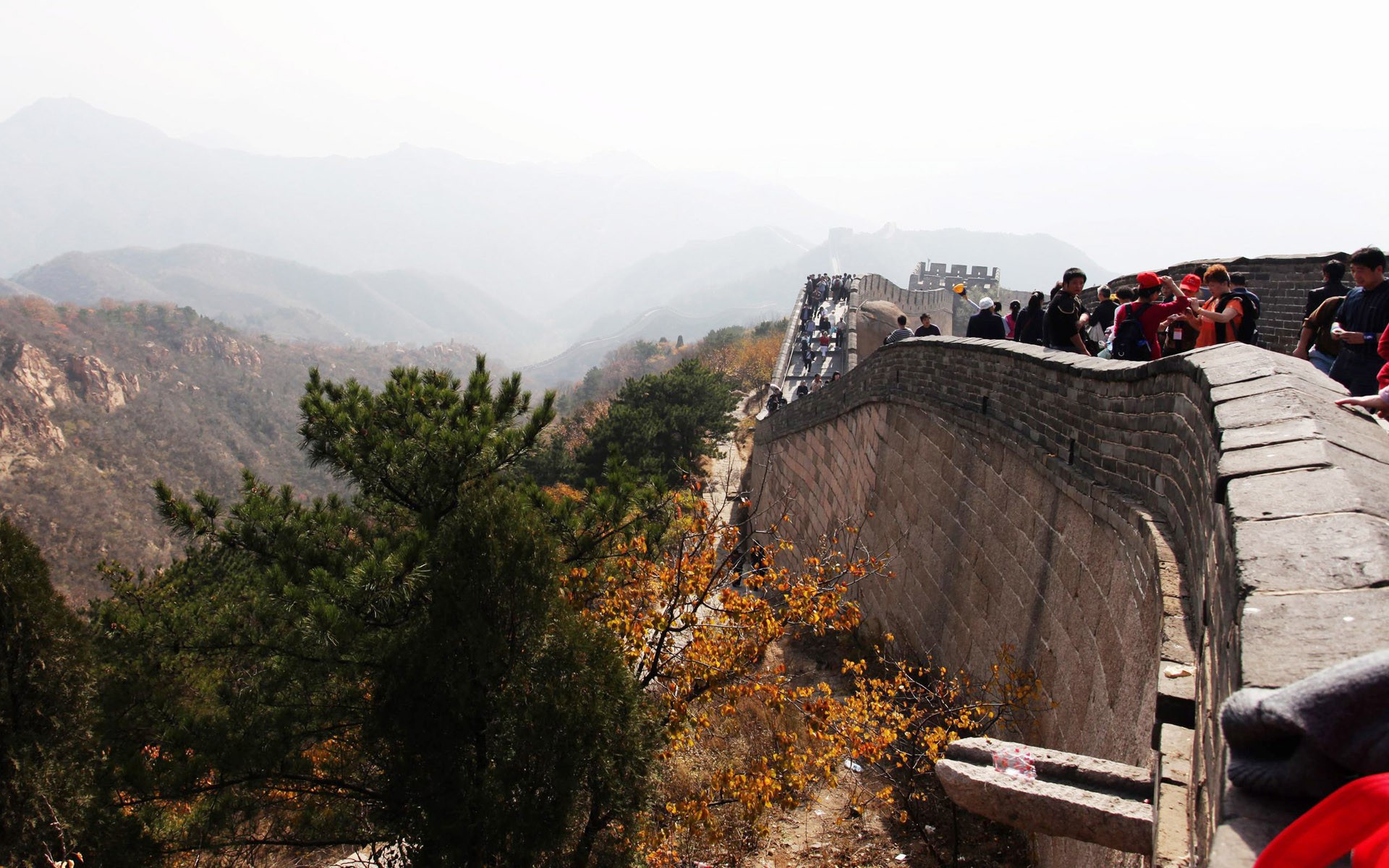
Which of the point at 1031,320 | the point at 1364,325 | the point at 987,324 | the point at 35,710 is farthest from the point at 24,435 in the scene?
the point at 1364,325

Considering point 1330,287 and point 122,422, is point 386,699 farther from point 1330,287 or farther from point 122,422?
point 122,422

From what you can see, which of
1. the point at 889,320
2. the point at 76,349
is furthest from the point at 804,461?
the point at 76,349

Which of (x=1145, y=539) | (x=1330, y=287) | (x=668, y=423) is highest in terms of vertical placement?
(x=1330, y=287)

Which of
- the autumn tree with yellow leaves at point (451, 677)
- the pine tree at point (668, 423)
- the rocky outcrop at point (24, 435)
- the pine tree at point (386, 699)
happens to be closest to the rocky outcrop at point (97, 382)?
the rocky outcrop at point (24, 435)

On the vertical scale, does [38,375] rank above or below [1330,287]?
below

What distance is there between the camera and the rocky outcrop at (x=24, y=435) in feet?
123

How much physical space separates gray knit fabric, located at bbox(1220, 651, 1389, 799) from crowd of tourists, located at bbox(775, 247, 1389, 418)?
76.5 inches

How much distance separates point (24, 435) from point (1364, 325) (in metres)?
48.9

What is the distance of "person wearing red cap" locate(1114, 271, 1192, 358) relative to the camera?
5492 millimetres

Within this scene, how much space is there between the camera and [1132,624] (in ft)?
12.0

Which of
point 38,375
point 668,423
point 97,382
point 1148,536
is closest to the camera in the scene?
point 1148,536

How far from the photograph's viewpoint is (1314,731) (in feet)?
4.13

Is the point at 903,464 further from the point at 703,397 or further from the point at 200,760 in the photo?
the point at 703,397

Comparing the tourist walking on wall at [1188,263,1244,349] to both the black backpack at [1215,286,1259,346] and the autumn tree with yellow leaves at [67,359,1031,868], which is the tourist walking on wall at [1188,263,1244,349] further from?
the autumn tree with yellow leaves at [67,359,1031,868]
